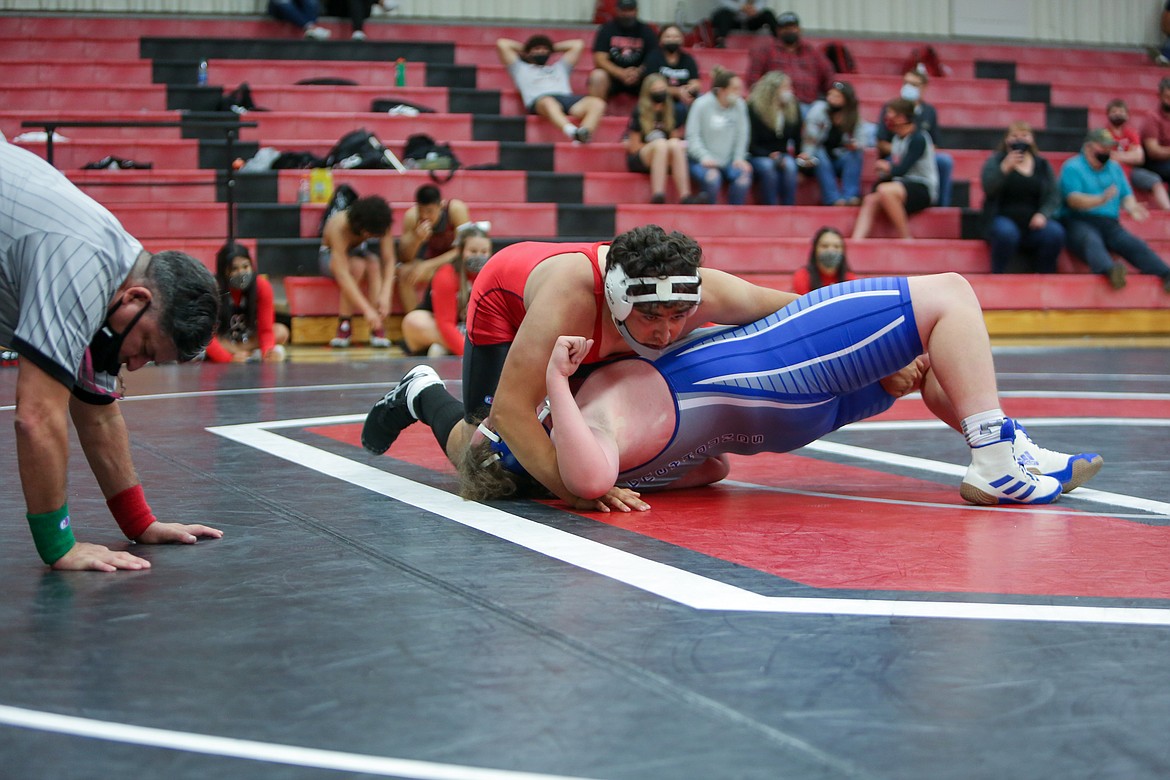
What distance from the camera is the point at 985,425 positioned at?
3.07 m

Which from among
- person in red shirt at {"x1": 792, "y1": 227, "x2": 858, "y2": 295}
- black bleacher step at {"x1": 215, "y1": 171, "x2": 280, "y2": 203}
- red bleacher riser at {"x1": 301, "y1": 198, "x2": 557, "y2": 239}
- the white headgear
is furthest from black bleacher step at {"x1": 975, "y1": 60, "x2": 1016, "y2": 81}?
the white headgear

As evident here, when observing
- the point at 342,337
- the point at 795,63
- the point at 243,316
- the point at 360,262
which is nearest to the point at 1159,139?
the point at 795,63

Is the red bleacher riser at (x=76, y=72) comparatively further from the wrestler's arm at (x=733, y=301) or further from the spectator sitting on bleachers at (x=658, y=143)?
the wrestler's arm at (x=733, y=301)

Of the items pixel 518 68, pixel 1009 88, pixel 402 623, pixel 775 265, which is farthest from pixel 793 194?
pixel 402 623

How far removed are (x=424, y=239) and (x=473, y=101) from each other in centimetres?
279

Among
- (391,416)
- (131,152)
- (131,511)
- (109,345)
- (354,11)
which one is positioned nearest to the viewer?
(109,345)

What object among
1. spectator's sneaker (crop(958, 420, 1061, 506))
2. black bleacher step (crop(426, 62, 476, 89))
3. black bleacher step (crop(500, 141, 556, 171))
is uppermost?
black bleacher step (crop(426, 62, 476, 89))

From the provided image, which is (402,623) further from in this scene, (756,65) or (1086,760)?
(756,65)

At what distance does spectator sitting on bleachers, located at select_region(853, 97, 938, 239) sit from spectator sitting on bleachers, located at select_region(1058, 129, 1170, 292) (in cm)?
101

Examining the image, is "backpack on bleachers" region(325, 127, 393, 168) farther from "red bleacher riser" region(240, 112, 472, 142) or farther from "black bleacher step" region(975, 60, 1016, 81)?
"black bleacher step" region(975, 60, 1016, 81)

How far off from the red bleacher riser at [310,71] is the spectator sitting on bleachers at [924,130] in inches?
151

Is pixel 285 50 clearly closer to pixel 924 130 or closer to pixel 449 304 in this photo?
pixel 449 304

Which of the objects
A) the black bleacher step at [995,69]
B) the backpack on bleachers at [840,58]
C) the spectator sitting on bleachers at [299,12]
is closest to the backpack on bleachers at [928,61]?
the black bleacher step at [995,69]

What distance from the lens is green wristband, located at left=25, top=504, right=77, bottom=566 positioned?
236cm
